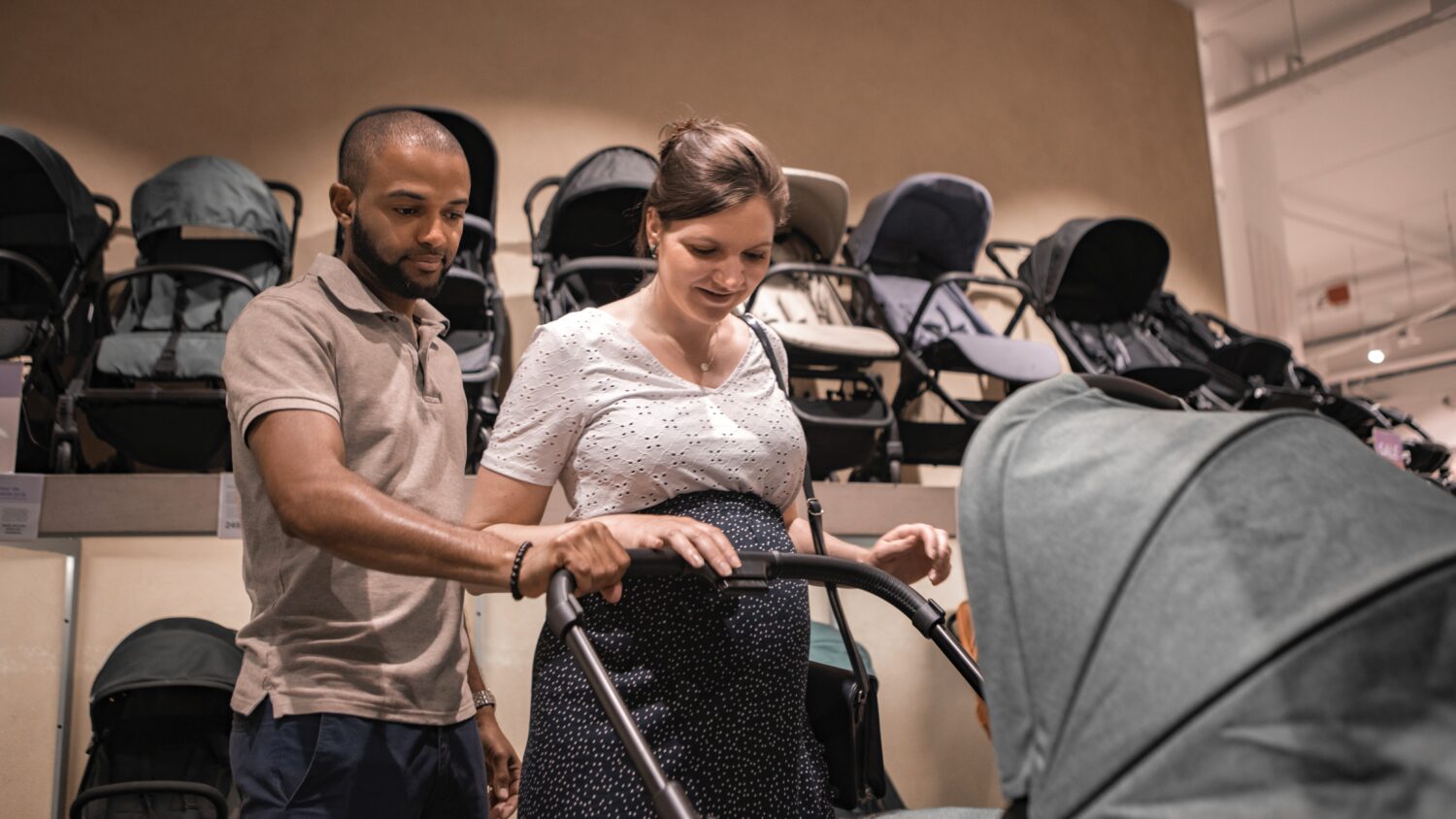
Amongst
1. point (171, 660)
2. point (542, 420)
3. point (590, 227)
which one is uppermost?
point (590, 227)

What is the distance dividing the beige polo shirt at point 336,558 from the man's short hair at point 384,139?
16 cm

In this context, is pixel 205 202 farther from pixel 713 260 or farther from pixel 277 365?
pixel 713 260

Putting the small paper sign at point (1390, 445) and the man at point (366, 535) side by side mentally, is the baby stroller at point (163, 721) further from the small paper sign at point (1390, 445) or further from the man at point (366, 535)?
the small paper sign at point (1390, 445)

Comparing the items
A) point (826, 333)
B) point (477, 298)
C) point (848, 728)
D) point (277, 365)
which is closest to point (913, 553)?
point (848, 728)

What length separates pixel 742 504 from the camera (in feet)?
3.92

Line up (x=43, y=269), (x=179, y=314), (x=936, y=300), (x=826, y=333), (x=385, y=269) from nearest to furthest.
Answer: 1. (x=385, y=269)
2. (x=43, y=269)
3. (x=179, y=314)
4. (x=826, y=333)
5. (x=936, y=300)

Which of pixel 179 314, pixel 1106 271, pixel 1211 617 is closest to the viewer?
pixel 1211 617

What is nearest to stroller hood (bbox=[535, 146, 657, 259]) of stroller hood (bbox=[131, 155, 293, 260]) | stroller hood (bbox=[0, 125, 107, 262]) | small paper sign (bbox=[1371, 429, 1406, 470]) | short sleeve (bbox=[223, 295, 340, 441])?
stroller hood (bbox=[131, 155, 293, 260])

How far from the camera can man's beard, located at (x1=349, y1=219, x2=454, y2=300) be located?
1.42 meters

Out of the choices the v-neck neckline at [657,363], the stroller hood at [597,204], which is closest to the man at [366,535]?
the v-neck neckline at [657,363]

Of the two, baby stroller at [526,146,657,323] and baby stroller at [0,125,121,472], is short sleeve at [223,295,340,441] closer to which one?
baby stroller at [526,146,657,323]

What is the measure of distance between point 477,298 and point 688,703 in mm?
2230

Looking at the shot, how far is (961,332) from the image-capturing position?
3471mm

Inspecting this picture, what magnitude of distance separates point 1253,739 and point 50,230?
11.4ft
